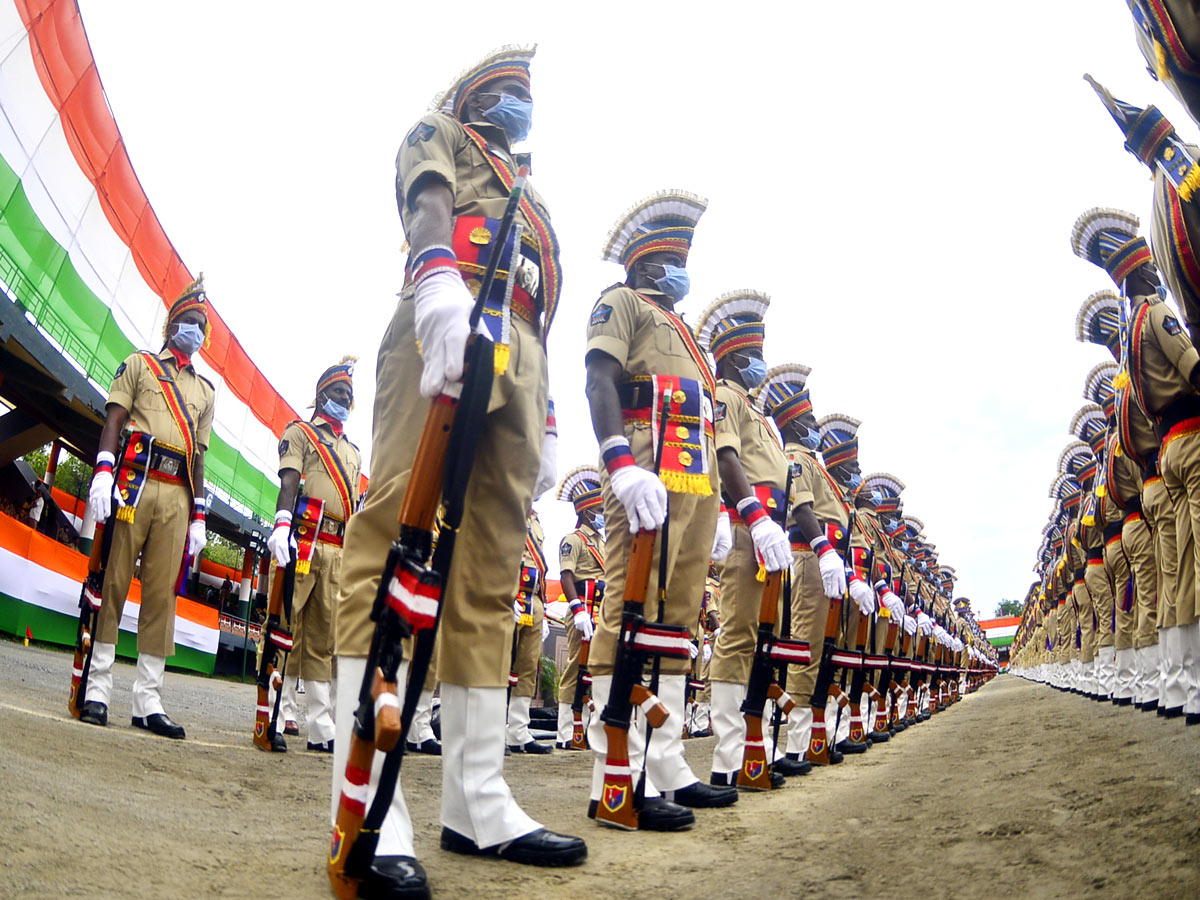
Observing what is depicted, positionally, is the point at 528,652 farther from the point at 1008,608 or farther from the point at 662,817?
the point at 1008,608

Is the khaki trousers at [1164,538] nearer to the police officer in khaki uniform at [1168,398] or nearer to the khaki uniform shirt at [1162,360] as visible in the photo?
the police officer in khaki uniform at [1168,398]


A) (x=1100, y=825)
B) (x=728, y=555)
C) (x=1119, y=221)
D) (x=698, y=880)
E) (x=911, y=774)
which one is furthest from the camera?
(x=1119, y=221)

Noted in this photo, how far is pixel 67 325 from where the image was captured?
11773 millimetres

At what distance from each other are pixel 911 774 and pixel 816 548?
171 cm

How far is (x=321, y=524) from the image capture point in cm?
663

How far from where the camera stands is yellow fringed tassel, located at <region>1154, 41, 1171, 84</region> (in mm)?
1976

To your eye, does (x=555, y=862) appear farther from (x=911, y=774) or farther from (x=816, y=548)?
(x=816, y=548)

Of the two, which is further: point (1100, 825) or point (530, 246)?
point (530, 246)

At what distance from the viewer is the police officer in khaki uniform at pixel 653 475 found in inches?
143

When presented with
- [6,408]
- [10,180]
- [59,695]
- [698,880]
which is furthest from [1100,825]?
[6,408]

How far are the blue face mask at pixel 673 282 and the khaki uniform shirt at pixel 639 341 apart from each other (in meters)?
0.36

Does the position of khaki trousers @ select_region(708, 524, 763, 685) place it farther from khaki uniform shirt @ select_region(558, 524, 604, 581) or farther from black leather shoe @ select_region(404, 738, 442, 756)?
khaki uniform shirt @ select_region(558, 524, 604, 581)

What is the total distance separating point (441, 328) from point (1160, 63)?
5.80ft

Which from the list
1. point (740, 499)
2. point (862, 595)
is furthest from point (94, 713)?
point (862, 595)
